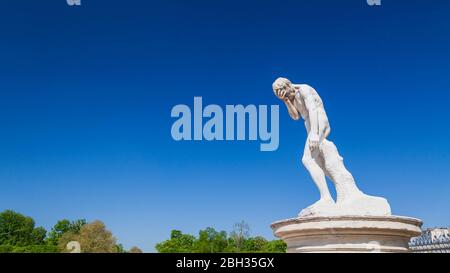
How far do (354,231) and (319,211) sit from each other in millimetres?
927

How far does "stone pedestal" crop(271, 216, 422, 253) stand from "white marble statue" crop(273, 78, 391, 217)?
0.45 m

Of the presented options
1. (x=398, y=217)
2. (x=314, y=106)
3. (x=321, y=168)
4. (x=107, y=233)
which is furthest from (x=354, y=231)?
(x=107, y=233)

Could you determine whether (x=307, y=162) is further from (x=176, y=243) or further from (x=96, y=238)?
(x=176, y=243)

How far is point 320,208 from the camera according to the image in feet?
35.7

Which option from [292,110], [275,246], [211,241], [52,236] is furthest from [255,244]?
[292,110]

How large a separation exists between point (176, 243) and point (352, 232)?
177 feet

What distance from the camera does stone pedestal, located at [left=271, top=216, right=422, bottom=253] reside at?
1002 cm

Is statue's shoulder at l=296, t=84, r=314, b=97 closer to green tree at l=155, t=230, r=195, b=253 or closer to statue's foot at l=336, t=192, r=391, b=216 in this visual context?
statue's foot at l=336, t=192, r=391, b=216

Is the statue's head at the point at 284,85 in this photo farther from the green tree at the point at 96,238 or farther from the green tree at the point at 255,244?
the green tree at the point at 255,244

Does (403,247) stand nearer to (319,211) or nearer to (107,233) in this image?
(319,211)

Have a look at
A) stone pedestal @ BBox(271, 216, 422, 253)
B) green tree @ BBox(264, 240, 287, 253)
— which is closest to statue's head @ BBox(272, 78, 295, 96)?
stone pedestal @ BBox(271, 216, 422, 253)

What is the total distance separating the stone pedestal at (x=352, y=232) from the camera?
10.0 metres

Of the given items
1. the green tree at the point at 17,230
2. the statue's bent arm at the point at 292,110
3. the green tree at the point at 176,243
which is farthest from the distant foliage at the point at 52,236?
the statue's bent arm at the point at 292,110
